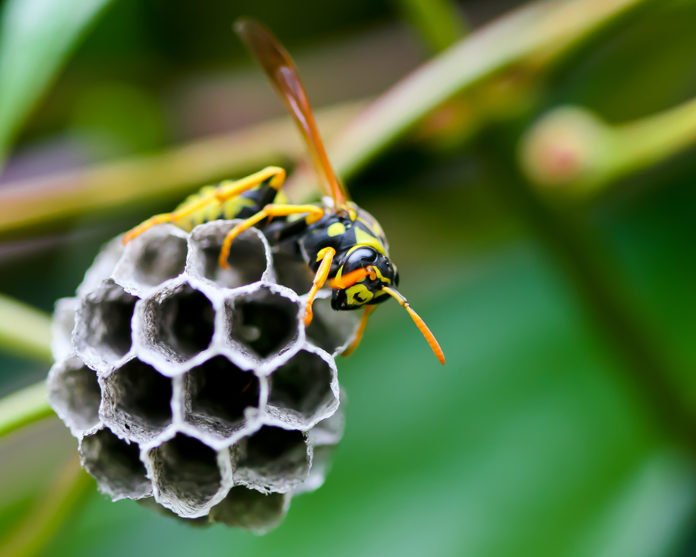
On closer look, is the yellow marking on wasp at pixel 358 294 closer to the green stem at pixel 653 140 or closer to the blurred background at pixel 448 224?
the blurred background at pixel 448 224

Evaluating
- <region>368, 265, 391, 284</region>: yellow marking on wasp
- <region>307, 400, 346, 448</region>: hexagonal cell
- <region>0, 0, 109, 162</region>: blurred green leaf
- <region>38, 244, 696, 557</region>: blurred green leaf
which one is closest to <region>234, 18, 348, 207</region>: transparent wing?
<region>368, 265, 391, 284</region>: yellow marking on wasp

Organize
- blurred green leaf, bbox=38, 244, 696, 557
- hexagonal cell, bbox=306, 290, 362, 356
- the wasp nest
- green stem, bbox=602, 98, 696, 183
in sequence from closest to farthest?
the wasp nest, hexagonal cell, bbox=306, 290, 362, 356, green stem, bbox=602, 98, 696, 183, blurred green leaf, bbox=38, 244, 696, 557

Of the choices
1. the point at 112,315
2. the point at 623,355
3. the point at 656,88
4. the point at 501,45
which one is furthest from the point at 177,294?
the point at 656,88

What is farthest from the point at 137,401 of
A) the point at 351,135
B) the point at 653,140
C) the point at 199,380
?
the point at 653,140

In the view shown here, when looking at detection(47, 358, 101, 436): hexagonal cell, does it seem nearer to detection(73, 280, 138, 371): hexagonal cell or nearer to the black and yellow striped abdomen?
detection(73, 280, 138, 371): hexagonal cell

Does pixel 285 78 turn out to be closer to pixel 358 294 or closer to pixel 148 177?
pixel 358 294

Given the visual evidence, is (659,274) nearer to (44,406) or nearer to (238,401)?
(238,401)

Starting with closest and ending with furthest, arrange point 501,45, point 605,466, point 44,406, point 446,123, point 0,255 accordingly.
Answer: point 44,406
point 501,45
point 446,123
point 605,466
point 0,255
